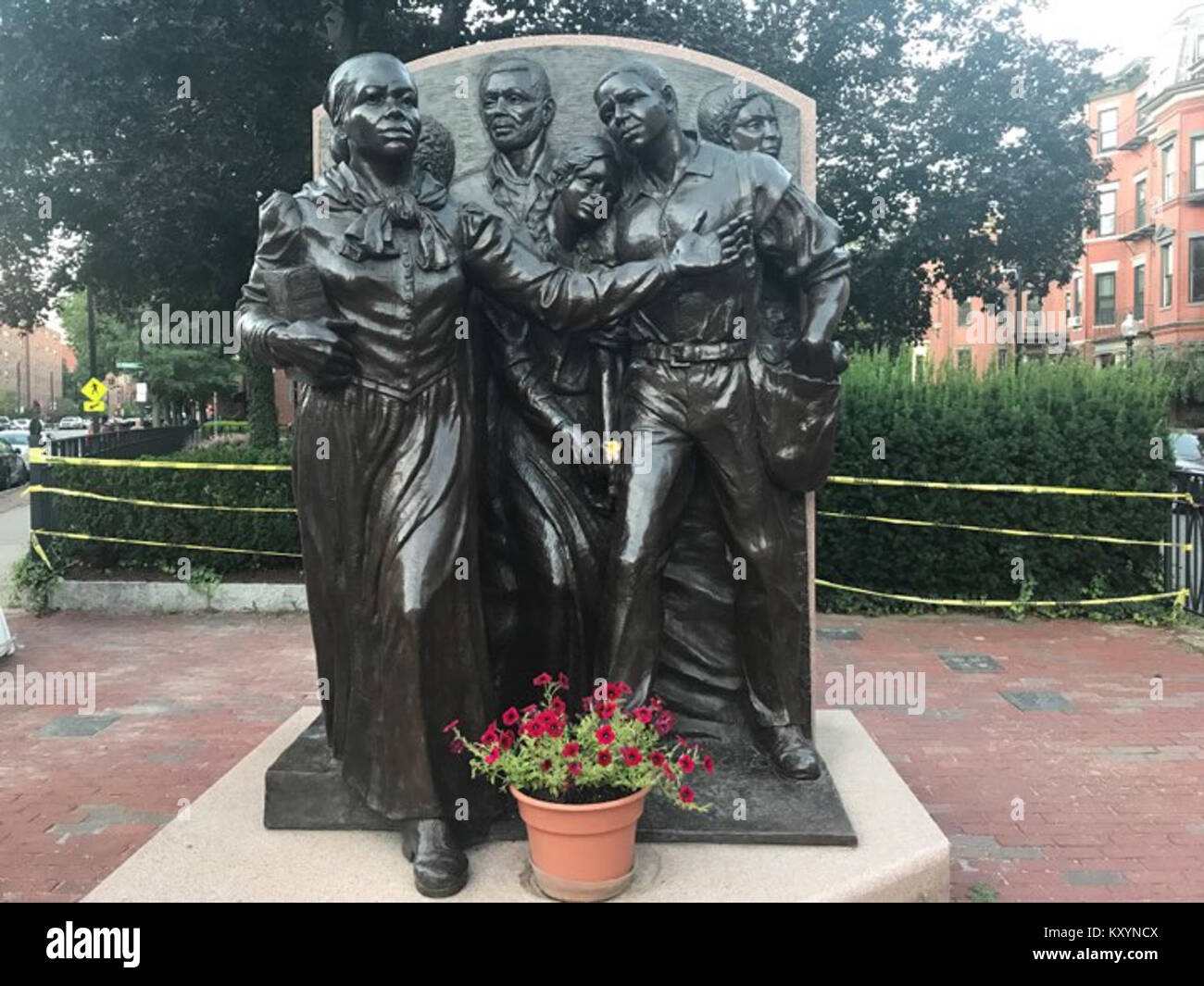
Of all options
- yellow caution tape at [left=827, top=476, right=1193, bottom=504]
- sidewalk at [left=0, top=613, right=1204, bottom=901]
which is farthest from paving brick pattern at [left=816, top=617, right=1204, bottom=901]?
yellow caution tape at [left=827, top=476, right=1193, bottom=504]

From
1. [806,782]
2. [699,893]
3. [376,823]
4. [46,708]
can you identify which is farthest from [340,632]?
[46,708]

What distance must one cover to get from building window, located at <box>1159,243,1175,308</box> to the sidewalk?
110 feet

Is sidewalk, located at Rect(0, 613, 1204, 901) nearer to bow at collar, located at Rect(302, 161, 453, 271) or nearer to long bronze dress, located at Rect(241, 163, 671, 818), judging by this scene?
long bronze dress, located at Rect(241, 163, 671, 818)

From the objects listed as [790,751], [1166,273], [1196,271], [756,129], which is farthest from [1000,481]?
[1166,273]

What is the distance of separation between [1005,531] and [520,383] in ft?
24.2

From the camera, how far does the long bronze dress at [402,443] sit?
3479mm

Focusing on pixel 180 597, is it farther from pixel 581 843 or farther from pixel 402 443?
pixel 581 843

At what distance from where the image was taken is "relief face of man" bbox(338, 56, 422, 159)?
138 inches

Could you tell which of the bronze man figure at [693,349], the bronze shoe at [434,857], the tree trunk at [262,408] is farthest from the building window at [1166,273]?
the bronze shoe at [434,857]

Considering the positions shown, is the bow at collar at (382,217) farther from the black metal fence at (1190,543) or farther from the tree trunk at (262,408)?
the tree trunk at (262,408)

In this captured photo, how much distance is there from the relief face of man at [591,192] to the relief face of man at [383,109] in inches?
27.7

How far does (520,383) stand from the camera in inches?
162

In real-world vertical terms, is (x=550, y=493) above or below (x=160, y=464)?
below

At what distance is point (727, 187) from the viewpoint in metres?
4.09
